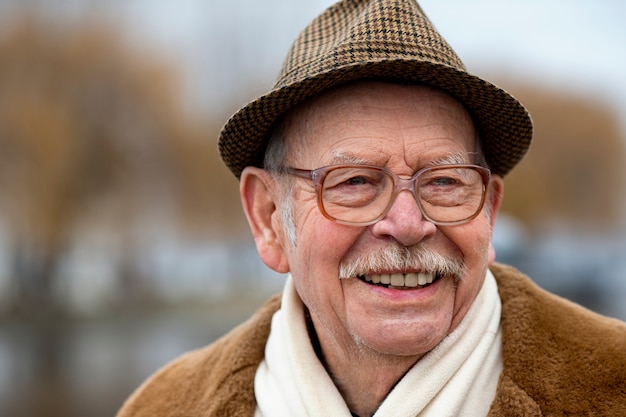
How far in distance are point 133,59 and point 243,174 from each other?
18974 millimetres

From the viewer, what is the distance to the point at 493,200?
106 inches

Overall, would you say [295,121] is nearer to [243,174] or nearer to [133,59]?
[243,174]

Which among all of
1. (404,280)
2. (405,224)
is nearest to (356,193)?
(405,224)

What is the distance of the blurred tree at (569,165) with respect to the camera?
34.7 m

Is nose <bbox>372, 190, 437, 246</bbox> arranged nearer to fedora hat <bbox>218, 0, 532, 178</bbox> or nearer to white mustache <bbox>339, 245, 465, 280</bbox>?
white mustache <bbox>339, 245, 465, 280</bbox>

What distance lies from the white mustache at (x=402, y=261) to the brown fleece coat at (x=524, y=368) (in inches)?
13.7

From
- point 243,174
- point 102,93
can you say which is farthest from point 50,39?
point 243,174

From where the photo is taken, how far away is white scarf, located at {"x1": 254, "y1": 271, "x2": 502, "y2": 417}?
2338 millimetres

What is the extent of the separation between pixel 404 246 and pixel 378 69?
1.73 ft

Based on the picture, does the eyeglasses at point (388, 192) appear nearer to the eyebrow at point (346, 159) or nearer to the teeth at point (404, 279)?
the eyebrow at point (346, 159)

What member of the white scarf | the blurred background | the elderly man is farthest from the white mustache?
the blurred background

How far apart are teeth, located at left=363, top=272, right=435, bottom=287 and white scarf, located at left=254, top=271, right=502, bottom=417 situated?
8.3 inches

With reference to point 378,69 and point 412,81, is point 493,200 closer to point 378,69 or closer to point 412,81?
point 412,81

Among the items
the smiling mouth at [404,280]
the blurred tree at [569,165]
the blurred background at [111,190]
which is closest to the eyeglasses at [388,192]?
the smiling mouth at [404,280]
